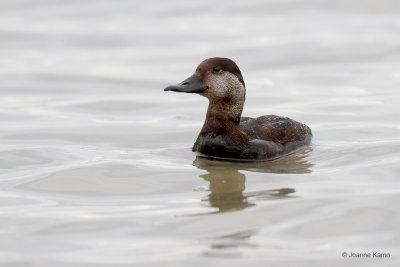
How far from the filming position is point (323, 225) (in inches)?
248

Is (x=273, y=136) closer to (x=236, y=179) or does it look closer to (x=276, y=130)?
(x=276, y=130)

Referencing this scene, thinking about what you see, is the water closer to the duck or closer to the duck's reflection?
the duck's reflection

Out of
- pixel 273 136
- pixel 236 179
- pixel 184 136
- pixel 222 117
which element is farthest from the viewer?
pixel 184 136

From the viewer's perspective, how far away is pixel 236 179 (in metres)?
7.79

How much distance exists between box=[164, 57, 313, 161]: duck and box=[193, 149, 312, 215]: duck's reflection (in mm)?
148

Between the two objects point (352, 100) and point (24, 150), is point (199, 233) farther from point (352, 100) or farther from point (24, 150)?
point (352, 100)

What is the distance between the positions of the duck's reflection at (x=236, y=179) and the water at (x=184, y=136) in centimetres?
3

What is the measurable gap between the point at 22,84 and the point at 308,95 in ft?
14.6

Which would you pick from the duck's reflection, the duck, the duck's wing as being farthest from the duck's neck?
the duck's reflection

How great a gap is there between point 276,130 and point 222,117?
2.21ft

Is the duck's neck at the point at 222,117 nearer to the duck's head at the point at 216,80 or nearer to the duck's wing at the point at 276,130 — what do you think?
the duck's head at the point at 216,80

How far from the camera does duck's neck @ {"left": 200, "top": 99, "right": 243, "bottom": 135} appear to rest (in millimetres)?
8826

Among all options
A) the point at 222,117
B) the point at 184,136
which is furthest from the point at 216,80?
the point at 184,136

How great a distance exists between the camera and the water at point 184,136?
6.04 meters
